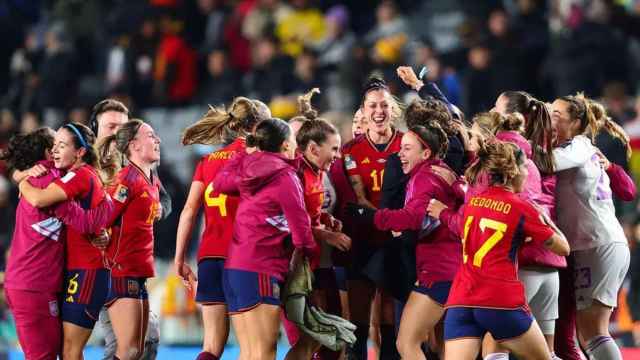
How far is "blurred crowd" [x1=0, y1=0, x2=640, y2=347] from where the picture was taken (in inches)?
506

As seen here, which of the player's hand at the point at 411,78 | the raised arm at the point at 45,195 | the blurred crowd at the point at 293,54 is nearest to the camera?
the raised arm at the point at 45,195

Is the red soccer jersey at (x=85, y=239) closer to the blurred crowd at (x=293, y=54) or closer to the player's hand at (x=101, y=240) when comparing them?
the player's hand at (x=101, y=240)

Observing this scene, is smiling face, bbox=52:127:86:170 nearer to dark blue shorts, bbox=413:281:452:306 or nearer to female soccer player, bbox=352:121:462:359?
female soccer player, bbox=352:121:462:359

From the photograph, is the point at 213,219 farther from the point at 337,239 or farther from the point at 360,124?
the point at 360,124

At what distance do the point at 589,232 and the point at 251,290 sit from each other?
212 centimetres

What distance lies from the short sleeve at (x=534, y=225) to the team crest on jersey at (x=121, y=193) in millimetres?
2396

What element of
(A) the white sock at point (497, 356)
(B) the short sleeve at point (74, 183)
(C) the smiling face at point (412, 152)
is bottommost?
(A) the white sock at point (497, 356)

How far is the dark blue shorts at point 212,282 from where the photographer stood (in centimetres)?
758

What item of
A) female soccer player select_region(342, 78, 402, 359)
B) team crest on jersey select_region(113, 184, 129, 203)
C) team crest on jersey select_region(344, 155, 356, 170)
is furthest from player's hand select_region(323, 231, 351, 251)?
team crest on jersey select_region(113, 184, 129, 203)

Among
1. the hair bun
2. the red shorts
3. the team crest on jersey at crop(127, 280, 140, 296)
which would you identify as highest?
the hair bun

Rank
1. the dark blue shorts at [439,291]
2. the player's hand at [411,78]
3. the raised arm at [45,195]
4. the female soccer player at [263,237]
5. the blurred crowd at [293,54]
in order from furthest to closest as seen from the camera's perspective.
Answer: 1. the blurred crowd at [293,54]
2. the player's hand at [411,78]
3. the dark blue shorts at [439,291]
4. the raised arm at [45,195]
5. the female soccer player at [263,237]

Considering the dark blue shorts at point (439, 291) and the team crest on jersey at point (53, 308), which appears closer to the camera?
the team crest on jersey at point (53, 308)

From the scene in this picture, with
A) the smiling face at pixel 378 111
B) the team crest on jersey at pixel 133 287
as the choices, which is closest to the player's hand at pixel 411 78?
the smiling face at pixel 378 111

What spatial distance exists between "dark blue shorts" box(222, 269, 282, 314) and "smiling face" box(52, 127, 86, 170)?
3.88ft
